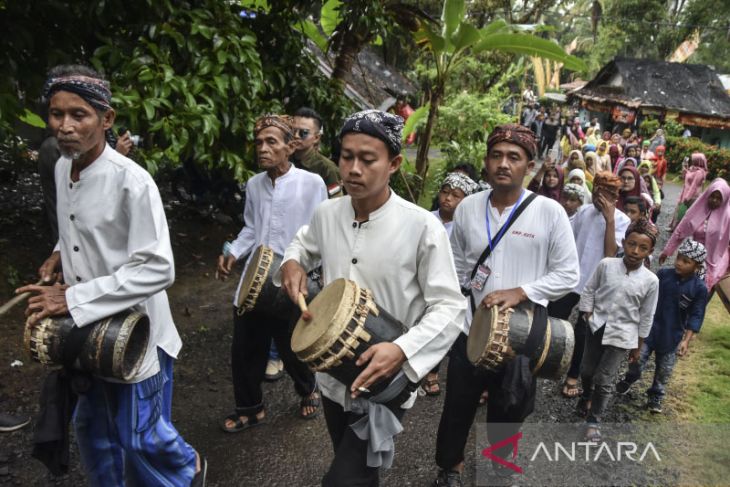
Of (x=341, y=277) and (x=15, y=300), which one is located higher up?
(x=341, y=277)

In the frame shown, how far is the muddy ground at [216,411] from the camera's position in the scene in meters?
3.37

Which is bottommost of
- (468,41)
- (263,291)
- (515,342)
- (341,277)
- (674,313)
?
(674,313)

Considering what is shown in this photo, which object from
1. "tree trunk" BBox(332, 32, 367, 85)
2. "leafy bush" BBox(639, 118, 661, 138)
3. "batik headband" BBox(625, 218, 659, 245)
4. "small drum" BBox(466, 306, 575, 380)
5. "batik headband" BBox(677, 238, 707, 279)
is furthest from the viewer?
"leafy bush" BBox(639, 118, 661, 138)

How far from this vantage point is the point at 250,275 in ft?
11.0

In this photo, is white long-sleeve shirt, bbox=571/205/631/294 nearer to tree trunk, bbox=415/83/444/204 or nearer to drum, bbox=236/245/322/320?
drum, bbox=236/245/322/320

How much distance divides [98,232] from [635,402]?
440 cm

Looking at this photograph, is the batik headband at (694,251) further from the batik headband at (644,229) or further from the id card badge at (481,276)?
the id card badge at (481,276)

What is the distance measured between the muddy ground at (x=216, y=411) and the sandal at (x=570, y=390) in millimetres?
68

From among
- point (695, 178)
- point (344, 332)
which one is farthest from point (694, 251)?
point (695, 178)

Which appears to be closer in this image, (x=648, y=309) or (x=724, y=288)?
(x=648, y=309)

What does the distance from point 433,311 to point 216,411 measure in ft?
8.24

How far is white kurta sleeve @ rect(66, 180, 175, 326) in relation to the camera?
2.18 meters

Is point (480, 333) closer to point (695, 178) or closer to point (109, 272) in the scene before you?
point (109, 272)

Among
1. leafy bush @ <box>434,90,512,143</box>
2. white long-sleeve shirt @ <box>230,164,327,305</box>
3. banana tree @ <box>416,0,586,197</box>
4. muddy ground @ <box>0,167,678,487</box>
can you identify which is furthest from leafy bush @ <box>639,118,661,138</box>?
white long-sleeve shirt @ <box>230,164,327,305</box>
